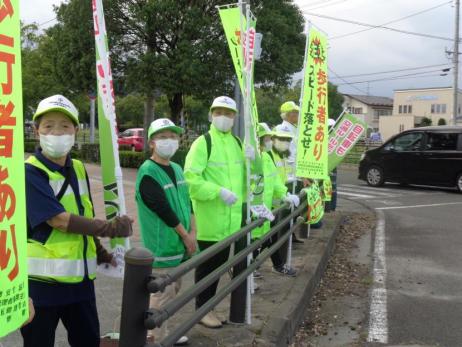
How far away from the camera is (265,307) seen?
4.32 metres

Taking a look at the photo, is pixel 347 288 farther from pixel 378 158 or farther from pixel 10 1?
pixel 378 158

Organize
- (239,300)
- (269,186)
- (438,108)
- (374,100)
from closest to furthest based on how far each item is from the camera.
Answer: (239,300), (269,186), (438,108), (374,100)

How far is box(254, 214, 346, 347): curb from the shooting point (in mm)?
3656

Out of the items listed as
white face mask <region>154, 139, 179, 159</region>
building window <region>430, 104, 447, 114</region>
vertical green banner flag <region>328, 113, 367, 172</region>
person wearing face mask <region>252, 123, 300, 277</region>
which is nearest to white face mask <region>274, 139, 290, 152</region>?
person wearing face mask <region>252, 123, 300, 277</region>

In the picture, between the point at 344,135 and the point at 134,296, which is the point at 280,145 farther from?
the point at 134,296

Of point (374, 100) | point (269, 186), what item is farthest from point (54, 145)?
point (374, 100)

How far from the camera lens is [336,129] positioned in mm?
7688

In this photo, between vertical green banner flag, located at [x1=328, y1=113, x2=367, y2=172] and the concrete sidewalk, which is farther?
vertical green banner flag, located at [x1=328, y1=113, x2=367, y2=172]

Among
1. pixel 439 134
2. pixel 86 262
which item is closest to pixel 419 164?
pixel 439 134

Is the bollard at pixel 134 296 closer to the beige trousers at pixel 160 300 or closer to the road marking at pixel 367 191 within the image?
the beige trousers at pixel 160 300

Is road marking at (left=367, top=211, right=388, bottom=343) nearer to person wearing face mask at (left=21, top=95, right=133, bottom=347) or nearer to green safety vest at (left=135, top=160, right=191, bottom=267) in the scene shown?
green safety vest at (left=135, top=160, right=191, bottom=267)

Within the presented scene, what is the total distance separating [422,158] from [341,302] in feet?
34.4

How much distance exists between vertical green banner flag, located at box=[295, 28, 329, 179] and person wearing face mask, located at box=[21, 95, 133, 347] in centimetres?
342

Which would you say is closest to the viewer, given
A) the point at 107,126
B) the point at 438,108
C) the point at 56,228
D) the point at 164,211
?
the point at 56,228
